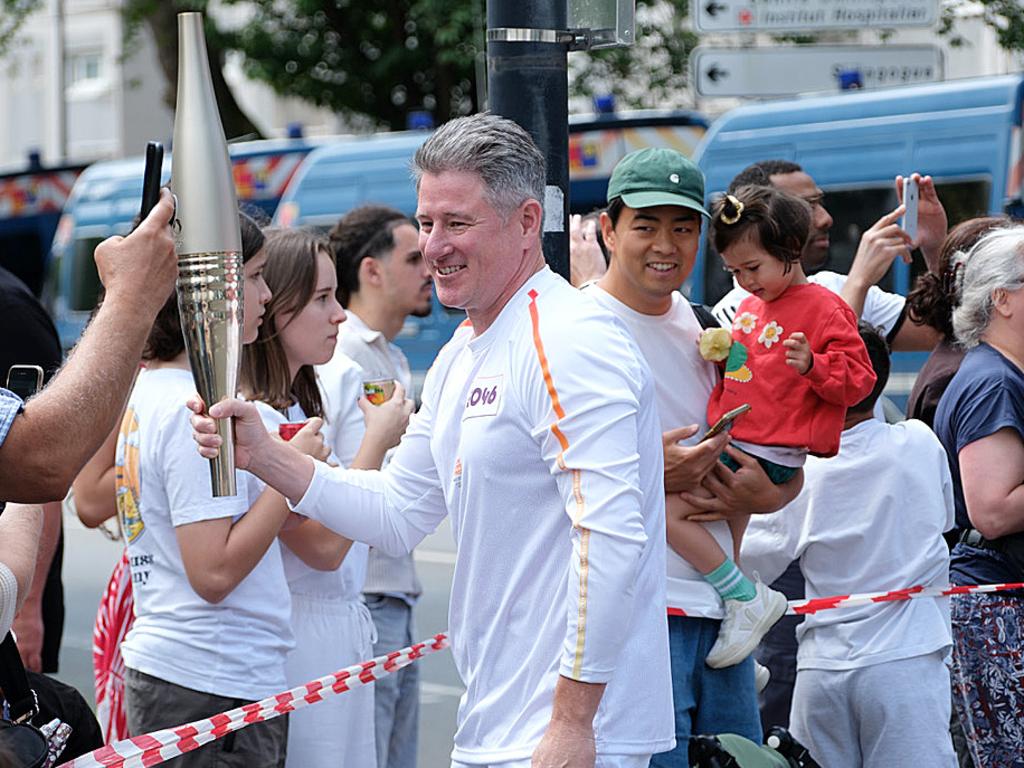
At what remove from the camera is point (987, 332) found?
4656mm

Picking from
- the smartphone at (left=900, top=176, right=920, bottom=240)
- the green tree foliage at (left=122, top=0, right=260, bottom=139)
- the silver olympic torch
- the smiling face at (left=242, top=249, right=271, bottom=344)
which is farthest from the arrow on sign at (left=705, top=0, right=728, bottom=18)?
the green tree foliage at (left=122, top=0, right=260, bottom=139)

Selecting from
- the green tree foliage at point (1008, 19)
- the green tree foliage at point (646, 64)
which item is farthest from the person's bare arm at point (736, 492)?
the green tree foliage at point (646, 64)

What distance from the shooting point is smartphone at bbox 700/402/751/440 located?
3.93 metres

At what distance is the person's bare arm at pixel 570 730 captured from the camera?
9.53 ft

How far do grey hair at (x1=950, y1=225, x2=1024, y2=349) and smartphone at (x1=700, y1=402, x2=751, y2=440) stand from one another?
3.34 ft

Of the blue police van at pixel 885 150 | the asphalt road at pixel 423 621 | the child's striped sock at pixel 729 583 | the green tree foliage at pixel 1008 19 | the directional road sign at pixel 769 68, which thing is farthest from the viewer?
the green tree foliage at pixel 1008 19

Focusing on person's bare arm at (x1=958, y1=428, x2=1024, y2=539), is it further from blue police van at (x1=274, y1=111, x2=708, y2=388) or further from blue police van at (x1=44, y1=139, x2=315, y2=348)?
blue police van at (x1=44, y1=139, x2=315, y2=348)

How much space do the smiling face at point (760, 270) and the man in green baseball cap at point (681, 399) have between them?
32cm

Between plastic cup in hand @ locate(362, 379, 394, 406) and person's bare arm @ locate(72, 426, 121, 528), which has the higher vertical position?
plastic cup in hand @ locate(362, 379, 394, 406)

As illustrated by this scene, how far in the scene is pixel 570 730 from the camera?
2.91 m

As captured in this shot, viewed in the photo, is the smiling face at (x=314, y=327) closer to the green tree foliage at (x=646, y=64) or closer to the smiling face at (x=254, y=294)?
the smiling face at (x=254, y=294)

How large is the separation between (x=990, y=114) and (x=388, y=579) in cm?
689

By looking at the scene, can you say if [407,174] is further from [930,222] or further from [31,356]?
[31,356]

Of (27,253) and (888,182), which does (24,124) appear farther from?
(888,182)
